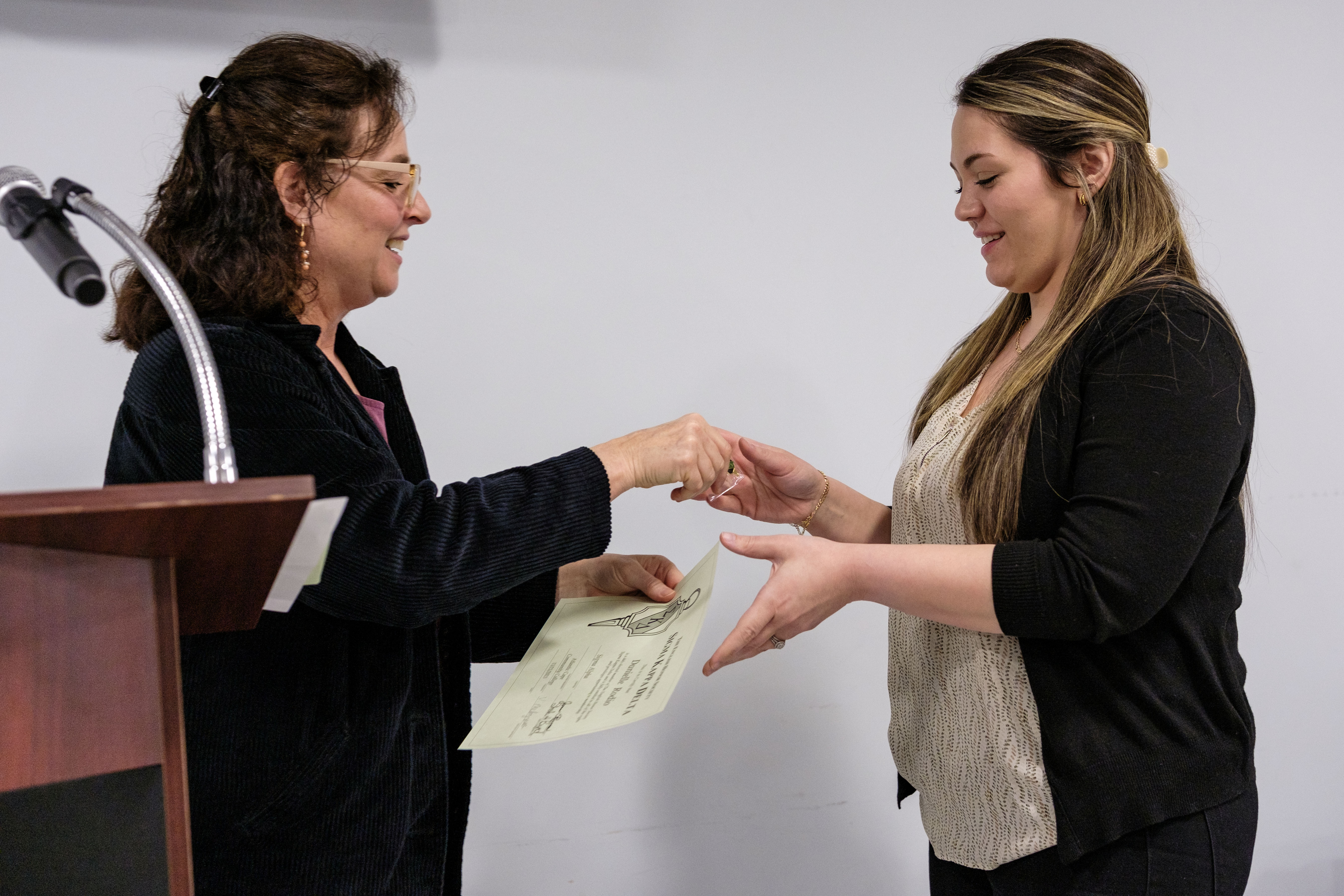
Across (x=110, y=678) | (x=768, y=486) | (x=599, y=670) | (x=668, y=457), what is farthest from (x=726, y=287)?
(x=110, y=678)

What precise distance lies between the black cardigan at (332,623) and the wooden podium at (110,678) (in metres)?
0.28

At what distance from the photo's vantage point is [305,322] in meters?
1.24

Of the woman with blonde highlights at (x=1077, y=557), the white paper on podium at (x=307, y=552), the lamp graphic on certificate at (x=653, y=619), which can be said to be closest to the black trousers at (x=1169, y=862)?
the woman with blonde highlights at (x=1077, y=557)

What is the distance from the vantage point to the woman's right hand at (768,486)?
149 centimetres

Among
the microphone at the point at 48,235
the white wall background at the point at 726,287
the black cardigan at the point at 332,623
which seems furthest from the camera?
the white wall background at the point at 726,287

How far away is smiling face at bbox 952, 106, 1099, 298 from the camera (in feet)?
4.02

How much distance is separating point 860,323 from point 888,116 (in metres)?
0.45

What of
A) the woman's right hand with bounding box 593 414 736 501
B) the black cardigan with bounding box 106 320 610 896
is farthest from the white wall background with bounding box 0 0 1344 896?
the black cardigan with bounding box 106 320 610 896

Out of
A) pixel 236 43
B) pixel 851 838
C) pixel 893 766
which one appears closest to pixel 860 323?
pixel 893 766

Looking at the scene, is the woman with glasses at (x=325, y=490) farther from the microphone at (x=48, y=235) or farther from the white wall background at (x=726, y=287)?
the white wall background at (x=726, y=287)

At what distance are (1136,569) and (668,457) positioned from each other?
535mm

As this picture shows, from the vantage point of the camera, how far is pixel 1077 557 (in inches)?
39.6

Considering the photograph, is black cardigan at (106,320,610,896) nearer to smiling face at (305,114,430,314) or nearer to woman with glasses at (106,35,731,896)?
woman with glasses at (106,35,731,896)

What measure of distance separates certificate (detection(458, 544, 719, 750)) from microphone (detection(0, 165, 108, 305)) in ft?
1.78
